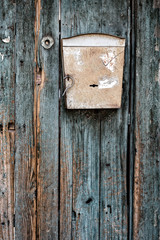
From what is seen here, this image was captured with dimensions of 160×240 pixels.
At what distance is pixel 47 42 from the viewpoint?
999mm

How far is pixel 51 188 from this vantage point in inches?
40.2

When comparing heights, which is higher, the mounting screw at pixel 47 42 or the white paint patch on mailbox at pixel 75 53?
the mounting screw at pixel 47 42

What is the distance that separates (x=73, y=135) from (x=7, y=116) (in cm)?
32

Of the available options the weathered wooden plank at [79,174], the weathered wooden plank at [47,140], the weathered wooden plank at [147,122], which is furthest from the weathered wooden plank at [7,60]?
the weathered wooden plank at [147,122]

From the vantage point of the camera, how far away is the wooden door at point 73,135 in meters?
1.00

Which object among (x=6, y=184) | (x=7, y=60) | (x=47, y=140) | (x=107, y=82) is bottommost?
(x=6, y=184)

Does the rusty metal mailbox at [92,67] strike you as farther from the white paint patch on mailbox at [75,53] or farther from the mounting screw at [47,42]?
the mounting screw at [47,42]

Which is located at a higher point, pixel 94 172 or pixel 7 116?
pixel 7 116

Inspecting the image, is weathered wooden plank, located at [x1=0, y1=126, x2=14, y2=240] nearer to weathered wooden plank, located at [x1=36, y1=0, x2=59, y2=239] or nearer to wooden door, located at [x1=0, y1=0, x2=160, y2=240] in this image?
wooden door, located at [x1=0, y1=0, x2=160, y2=240]

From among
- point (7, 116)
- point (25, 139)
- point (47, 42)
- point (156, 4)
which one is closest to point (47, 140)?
point (25, 139)

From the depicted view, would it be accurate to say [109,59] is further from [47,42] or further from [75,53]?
[47,42]

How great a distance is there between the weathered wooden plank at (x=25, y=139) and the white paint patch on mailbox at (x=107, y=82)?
324 mm

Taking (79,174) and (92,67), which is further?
(79,174)

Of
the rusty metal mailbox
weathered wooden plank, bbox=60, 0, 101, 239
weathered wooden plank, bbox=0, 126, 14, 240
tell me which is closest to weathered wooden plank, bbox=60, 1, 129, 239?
weathered wooden plank, bbox=60, 0, 101, 239
